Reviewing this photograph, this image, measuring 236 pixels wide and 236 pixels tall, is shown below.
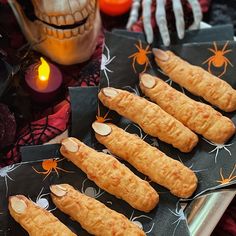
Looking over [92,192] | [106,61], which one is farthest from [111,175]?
[106,61]

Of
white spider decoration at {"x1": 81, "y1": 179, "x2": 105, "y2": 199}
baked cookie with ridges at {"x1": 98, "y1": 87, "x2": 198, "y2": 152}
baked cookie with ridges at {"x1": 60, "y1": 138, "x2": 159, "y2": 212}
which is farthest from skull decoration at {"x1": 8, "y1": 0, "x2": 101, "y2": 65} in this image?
white spider decoration at {"x1": 81, "y1": 179, "x2": 105, "y2": 199}

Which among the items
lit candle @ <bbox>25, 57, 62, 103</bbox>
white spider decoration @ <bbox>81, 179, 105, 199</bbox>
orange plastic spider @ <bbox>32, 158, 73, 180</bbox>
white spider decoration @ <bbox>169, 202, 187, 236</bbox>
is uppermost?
lit candle @ <bbox>25, 57, 62, 103</bbox>

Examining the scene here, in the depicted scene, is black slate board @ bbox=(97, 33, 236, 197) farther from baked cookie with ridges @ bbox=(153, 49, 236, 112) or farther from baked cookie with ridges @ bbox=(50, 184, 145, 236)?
baked cookie with ridges @ bbox=(50, 184, 145, 236)

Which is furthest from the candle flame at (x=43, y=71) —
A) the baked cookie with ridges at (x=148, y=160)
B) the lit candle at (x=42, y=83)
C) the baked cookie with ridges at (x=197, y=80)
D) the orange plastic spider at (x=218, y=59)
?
the orange plastic spider at (x=218, y=59)

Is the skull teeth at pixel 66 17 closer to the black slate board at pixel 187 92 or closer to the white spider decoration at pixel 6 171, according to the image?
the black slate board at pixel 187 92

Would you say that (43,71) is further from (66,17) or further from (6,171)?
(6,171)

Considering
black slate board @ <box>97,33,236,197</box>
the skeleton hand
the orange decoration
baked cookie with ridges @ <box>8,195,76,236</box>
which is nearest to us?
baked cookie with ridges @ <box>8,195,76,236</box>

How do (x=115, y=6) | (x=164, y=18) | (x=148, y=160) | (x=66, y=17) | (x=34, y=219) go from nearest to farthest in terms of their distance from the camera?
(x=34, y=219), (x=148, y=160), (x=66, y=17), (x=164, y=18), (x=115, y=6)
